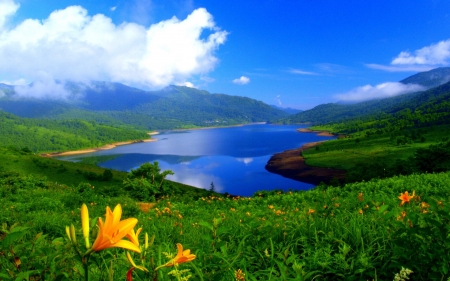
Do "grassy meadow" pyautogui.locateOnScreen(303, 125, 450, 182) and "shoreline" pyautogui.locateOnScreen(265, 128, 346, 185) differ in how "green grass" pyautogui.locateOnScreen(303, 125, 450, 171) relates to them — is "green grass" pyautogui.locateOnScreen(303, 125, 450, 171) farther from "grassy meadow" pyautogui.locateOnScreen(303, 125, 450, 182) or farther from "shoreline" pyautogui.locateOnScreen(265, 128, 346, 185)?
"shoreline" pyautogui.locateOnScreen(265, 128, 346, 185)

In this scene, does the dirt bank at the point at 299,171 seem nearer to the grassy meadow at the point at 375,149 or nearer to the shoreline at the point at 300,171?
the shoreline at the point at 300,171

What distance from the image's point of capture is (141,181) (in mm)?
24625

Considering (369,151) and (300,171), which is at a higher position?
(369,151)

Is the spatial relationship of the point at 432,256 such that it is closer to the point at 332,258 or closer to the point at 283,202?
the point at 332,258

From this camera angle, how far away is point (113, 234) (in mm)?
1064

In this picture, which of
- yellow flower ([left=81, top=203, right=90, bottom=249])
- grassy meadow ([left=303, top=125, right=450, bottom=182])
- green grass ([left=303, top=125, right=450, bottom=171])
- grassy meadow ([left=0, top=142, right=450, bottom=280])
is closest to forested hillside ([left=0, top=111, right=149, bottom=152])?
green grass ([left=303, top=125, right=450, bottom=171])

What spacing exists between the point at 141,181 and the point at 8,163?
39.1 metres

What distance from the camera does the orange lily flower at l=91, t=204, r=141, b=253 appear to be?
1026 millimetres

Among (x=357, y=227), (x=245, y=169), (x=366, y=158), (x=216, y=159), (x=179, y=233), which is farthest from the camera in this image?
(x=216, y=159)

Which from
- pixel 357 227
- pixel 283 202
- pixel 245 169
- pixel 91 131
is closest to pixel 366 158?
pixel 245 169

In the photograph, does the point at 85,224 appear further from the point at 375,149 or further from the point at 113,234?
the point at 375,149

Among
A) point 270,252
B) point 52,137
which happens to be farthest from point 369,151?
point 52,137

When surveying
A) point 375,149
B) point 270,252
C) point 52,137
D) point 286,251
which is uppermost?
point 52,137

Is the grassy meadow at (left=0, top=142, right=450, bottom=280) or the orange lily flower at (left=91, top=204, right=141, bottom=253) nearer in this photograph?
Result: the orange lily flower at (left=91, top=204, right=141, bottom=253)
